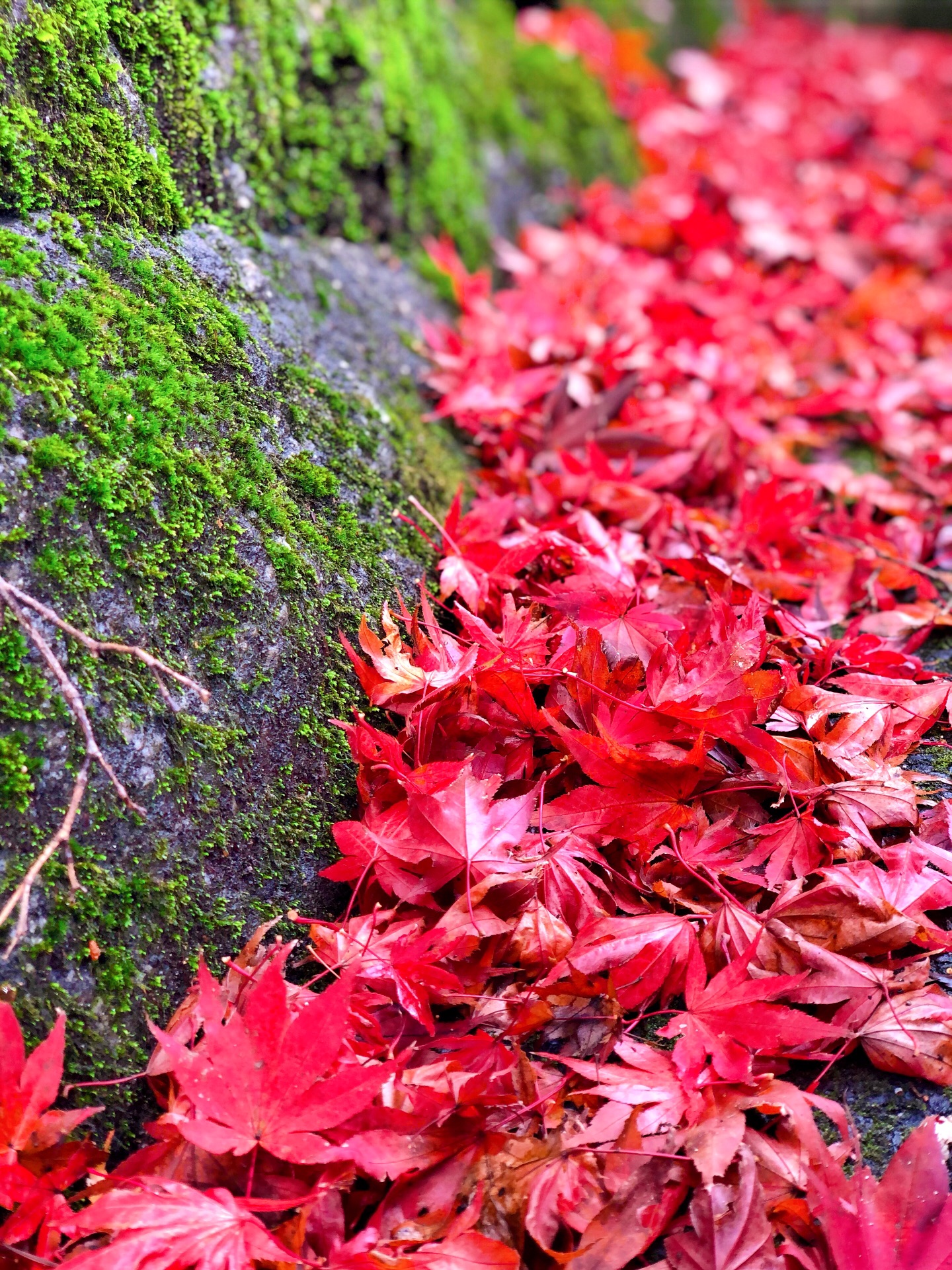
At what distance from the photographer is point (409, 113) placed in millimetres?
2609

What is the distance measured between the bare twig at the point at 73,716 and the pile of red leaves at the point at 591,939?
150 millimetres

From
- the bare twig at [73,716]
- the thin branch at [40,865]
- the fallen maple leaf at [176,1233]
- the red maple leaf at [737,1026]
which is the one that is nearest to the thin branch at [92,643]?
the bare twig at [73,716]

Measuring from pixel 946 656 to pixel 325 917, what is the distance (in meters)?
1.34

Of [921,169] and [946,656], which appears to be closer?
[946,656]

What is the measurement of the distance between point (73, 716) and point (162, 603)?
0.21m

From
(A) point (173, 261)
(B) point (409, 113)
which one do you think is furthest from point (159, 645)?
(B) point (409, 113)

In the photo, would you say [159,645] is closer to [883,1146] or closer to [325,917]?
[325,917]

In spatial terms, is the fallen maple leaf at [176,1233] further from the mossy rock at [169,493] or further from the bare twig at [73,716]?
the bare twig at [73,716]

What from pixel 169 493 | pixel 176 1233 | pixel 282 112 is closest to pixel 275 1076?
pixel 176 1233

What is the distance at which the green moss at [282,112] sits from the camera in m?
1.50

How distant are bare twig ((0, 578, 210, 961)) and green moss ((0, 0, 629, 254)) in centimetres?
63

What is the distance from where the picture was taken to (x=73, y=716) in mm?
1243

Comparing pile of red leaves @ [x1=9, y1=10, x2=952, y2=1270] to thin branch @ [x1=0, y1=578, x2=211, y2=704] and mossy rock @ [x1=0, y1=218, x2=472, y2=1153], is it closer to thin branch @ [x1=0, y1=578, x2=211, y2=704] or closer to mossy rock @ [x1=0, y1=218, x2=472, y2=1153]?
mossy rock @ [x1=0, y1=218, x2=472, y2=1153]

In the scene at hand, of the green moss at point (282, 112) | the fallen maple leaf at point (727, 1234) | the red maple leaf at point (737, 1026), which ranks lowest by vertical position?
the fallen maple leaf at point (727, 1234)
